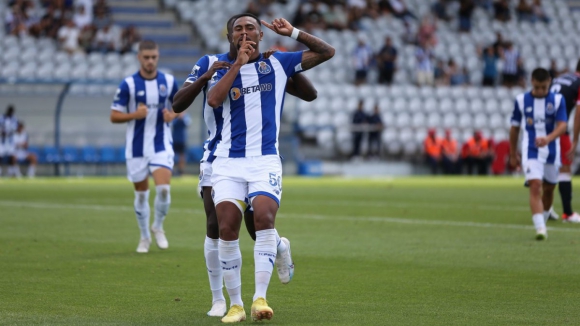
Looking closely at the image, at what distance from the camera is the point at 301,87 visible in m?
7.10

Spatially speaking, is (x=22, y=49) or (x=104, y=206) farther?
(x=22, y=49)

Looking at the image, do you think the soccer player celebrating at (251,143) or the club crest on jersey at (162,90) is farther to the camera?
the club crest on jersey at (162,90)

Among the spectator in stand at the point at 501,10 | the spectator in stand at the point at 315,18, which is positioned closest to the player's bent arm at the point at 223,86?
the spectator in stand at the point at 315,18

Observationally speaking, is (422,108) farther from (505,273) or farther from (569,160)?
(505,273)

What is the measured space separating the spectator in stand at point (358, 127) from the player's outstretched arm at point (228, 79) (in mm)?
23143

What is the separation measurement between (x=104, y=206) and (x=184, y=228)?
4.15m

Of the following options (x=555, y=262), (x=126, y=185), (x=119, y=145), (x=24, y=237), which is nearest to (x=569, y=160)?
(x=555, y=262)

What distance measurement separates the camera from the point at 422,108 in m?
32.2

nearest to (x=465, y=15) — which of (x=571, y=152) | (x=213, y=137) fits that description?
(x=571, y=152)

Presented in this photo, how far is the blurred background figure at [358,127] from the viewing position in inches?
1168

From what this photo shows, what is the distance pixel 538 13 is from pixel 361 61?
1039 centimetres

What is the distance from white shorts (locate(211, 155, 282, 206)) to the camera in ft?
21.7

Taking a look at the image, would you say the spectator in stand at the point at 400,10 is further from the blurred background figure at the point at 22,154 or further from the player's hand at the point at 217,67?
the player's hand at the point at 217,67

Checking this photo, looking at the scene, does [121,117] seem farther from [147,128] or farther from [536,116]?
[536,116]
